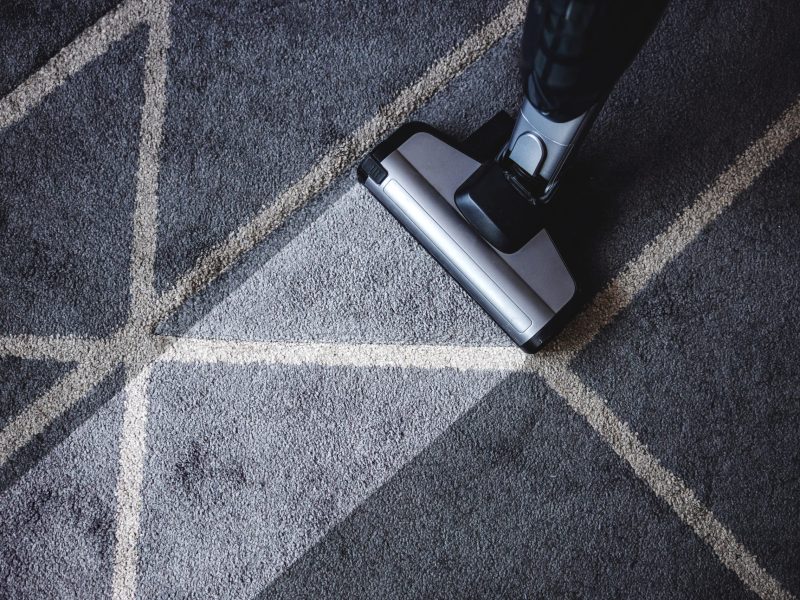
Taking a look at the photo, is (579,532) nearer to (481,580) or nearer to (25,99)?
(481,580)

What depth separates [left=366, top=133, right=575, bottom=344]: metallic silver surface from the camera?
806 millimetres

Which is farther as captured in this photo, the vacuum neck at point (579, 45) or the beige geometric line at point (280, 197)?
the beige geometric line at point (280, 197)

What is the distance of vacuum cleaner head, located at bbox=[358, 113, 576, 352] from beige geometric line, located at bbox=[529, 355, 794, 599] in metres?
0.08

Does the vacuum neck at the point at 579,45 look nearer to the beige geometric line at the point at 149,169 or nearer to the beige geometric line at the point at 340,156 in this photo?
the beige geometric line at the point at 340,156

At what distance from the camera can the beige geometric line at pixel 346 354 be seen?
855 millimetres

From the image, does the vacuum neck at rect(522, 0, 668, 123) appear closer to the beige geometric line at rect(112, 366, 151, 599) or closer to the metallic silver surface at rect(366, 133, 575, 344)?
the metallic silver surface at rect(366, 133, 575, 344)

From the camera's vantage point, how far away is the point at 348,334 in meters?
0.86

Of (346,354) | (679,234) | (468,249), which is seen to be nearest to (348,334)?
(346,354)

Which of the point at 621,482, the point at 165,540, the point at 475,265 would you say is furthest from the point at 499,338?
the point at 165,540

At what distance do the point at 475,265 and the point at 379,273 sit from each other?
0.13 m

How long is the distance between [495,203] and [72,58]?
1.94 feet

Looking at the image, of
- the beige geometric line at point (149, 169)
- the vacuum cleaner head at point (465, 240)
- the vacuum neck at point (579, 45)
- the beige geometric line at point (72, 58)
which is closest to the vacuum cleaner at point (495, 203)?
the vacuum cleaner head at point (465, 240)

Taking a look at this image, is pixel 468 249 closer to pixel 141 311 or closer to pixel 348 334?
pixel 348 334

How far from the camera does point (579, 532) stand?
840 millimetres
